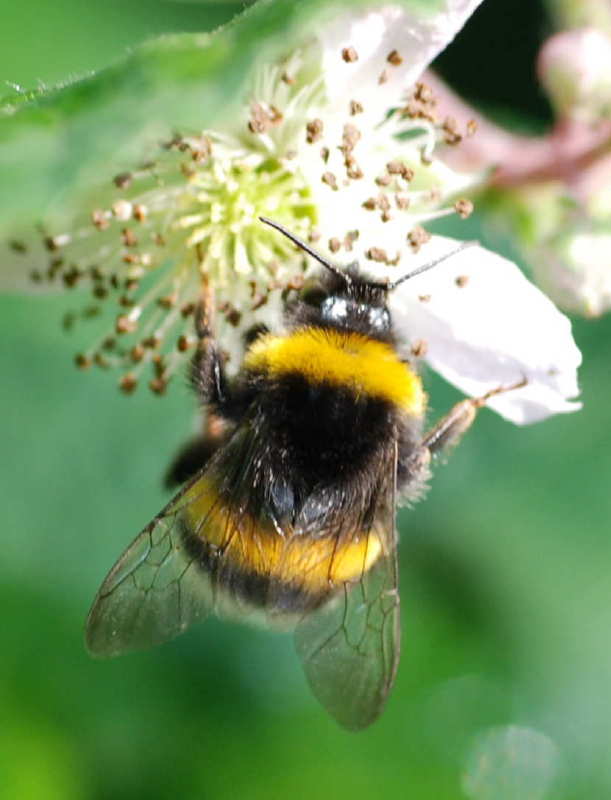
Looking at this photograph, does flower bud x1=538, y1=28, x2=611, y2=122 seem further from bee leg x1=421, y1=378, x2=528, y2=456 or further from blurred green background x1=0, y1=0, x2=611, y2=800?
blurred green background x1=0, y1=0, x2=611, y2=800

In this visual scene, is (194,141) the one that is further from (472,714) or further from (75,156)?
(472,714)

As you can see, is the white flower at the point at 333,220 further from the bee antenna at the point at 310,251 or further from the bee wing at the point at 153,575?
the bee wing at the point at 153,575

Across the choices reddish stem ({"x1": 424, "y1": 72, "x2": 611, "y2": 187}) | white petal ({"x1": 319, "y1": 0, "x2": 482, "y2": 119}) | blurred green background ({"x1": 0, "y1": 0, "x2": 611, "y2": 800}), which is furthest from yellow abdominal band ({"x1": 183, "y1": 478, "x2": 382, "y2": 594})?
blurred green background ({"x1": 0, "y1": 0, "x2": 611, "y2": 800})

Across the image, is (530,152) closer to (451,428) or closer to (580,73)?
(580,73)

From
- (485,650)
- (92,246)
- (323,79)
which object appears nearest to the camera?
(323,79)

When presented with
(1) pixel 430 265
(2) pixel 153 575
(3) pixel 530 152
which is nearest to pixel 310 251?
(1) pixel 430 265

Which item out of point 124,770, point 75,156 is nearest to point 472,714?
point 124,770
